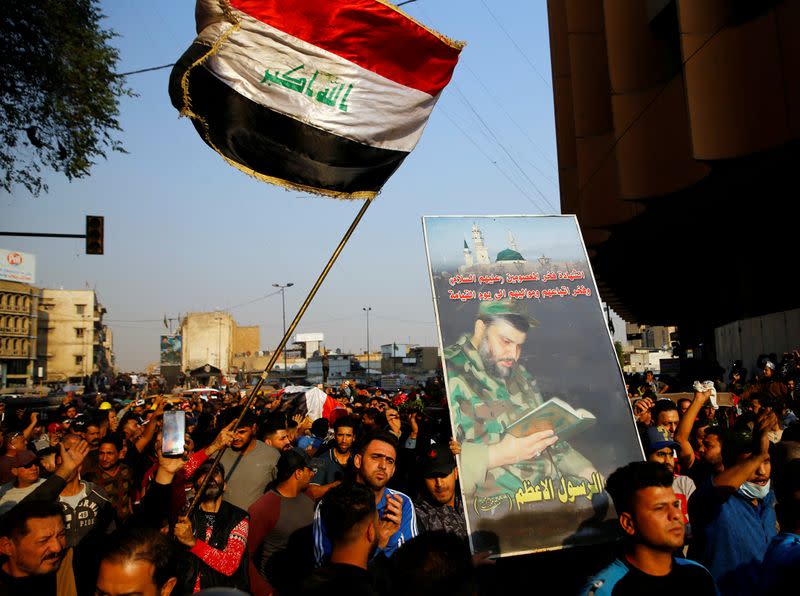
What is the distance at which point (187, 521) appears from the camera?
13.8 ft

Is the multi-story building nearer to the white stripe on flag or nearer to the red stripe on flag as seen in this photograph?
the white stripe on flag

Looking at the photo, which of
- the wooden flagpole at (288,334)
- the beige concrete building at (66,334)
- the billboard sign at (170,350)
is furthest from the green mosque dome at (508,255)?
the billboard sign at (170,350)

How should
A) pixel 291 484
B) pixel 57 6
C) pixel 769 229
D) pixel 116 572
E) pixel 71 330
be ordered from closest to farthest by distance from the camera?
pixel 116 572, pixel 291 484, pixel 57 6, pixel 769 229, pixel 71 330

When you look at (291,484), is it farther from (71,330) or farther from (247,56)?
(71,330)

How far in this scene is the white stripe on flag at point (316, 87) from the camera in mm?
5352

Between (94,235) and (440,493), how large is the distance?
13413 mm

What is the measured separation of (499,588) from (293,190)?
355 cm

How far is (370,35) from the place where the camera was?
5.87 m

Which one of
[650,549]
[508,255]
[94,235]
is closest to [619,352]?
[94,235]

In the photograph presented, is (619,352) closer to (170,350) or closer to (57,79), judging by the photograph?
(57,79)

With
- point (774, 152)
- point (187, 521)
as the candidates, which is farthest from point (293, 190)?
point (774, 152)

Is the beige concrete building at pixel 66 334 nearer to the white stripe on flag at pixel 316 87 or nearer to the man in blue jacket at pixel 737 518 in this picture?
the white stripe on flag at pixel 316 87

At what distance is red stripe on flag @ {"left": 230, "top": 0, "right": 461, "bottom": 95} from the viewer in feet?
18.0

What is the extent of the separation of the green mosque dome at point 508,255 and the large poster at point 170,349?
106982 millimetres
